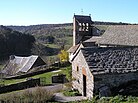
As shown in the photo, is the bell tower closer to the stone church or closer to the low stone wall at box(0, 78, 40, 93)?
the low stone wall at box(0, 78, 40, 93)

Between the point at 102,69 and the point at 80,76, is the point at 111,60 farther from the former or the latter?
the point at 80,76

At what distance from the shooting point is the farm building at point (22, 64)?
4656 centimetres

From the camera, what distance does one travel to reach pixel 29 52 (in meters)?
84.7

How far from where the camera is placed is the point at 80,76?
20.1m

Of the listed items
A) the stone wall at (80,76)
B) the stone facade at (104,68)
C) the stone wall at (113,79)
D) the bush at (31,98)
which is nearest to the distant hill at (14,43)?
the stone wall at (80,76)

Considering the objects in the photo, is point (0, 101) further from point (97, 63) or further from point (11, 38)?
point (11, 38)

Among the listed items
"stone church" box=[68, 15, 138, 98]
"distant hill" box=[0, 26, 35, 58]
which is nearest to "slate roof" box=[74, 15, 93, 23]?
"stone church" box=[68, 15, 138, 98]

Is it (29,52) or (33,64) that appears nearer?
(33,64)

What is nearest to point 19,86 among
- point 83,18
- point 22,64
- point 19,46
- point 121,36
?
point 121,36

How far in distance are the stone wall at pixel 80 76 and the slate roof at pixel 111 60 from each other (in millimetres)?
448

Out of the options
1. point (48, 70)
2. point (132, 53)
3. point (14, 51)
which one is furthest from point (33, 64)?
point (14, 51)

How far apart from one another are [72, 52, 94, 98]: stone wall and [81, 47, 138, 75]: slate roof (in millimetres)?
448

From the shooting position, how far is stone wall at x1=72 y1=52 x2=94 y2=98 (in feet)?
59.6

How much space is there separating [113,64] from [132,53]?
2431 millimetres
